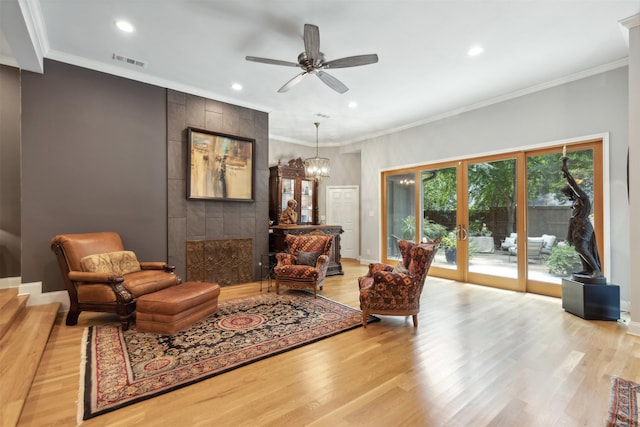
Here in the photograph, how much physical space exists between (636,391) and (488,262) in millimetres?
3284

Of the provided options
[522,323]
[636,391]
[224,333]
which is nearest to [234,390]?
[224,333]

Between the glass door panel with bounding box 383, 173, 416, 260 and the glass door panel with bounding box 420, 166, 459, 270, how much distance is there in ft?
0.96

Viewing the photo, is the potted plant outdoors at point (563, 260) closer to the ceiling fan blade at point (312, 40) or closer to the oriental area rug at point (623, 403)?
the oriental area rug at point (623, 403)

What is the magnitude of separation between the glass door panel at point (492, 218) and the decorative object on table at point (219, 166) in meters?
4.17

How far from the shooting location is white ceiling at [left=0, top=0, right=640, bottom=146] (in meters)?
2.86

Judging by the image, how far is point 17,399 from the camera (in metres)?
1.86

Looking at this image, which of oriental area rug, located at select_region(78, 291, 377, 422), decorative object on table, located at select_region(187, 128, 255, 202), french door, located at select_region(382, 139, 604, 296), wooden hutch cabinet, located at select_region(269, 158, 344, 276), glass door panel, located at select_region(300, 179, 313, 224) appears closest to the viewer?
oriental area rug, located at select_region(78, 291, 377, 422)

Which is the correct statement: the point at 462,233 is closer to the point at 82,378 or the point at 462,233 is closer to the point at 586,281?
the point at 586,281

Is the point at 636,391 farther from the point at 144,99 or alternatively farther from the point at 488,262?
the point at 144,99

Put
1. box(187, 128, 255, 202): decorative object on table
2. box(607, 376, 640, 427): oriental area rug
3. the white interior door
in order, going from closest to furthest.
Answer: box(607, 376, 640, 427): oriental area rug < box(187, 128, 255, 202): decorative object on table < the white interior door

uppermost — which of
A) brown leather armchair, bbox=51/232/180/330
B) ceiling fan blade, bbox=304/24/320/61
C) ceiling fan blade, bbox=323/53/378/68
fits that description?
ceiling fan blade, bbox=304/24/320/61

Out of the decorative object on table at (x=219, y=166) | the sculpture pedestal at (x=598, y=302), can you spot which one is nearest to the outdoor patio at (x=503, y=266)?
the sculpture pedestal at (x=598, y=302)

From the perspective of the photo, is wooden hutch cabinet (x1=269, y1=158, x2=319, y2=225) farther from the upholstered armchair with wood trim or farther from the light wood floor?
the light wood floor

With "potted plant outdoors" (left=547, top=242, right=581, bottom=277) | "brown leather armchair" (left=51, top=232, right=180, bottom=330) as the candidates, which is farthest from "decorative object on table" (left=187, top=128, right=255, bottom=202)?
"potted plant outdoors" (left=547, top=242, right=581, bottom=277)
